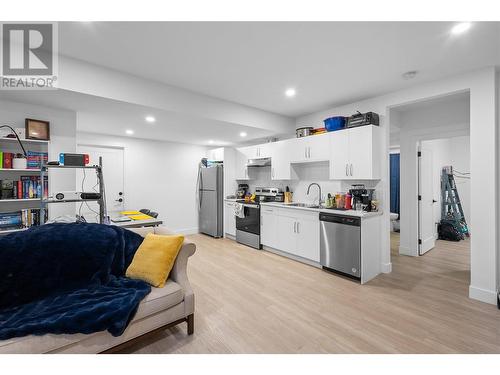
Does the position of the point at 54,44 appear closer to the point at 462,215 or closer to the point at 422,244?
the point at 422,244

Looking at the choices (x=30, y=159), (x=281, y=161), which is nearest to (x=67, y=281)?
(x=30, y=159)

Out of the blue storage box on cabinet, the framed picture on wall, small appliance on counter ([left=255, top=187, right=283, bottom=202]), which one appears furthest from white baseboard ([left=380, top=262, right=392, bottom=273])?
the framed picture on wall

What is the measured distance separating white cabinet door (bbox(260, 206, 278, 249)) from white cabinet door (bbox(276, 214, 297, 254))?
98 millimetres

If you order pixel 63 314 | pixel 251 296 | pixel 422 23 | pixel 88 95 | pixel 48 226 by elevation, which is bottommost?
pixel 251 296

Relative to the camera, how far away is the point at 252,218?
4.82m

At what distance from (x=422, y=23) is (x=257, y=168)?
397 centimetres

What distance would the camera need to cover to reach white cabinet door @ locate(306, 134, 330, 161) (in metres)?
3.83

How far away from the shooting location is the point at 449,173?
5645 millimetres

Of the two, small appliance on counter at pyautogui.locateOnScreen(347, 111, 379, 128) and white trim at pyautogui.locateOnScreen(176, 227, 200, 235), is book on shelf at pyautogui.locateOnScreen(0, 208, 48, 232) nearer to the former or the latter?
white trim at pyautogui.locateOnScreen(176, 227, 200, 235)

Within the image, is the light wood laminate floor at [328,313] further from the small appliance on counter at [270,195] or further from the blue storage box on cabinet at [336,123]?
the blue storage box on cabinet at [336,123]

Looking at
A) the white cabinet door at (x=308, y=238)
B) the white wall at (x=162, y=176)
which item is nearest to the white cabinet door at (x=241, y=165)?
the white wall at (x=162, y=176)

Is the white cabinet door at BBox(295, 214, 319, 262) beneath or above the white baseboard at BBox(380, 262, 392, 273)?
above

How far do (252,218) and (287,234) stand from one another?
3.15 feet

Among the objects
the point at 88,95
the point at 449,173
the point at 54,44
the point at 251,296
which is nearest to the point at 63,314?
the point at 251,296
